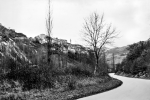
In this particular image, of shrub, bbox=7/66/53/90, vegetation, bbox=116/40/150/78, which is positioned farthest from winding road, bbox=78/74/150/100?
vegetation, bbox=116/40/150/78

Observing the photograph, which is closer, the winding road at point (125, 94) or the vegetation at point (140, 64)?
the winding road at point (125, 94)

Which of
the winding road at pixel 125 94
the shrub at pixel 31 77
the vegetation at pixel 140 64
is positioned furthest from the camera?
the vegetation at pixel 140 64

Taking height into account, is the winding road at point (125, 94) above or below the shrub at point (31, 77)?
below

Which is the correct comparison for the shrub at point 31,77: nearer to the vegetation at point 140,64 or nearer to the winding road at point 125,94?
the winding road at point 125,94

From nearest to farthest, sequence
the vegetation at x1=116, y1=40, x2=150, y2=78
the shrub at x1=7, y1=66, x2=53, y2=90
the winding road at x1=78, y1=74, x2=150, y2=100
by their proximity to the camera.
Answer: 1. the winding road at x1=78, y1=74, x2=150, y2=100
2. the shrub at x1=7, y1=66, x2=53, y2=90
3. the vegetation at x1=116, y1=40, x2=150, y2=78

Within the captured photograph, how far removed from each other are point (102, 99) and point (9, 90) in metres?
5.18

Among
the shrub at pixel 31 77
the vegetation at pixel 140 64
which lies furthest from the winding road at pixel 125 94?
the vegetation at pixel 140 64

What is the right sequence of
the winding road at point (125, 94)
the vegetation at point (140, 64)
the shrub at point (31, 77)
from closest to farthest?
the winding road at point (125, 94)
the shrub at point (31, 77)
the vegetation at point (140, 64)

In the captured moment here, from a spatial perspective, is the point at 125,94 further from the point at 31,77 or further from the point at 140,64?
the point at 140,64

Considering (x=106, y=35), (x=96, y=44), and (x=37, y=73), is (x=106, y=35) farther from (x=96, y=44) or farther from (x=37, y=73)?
(x=37, y=73)

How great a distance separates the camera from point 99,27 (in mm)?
23719

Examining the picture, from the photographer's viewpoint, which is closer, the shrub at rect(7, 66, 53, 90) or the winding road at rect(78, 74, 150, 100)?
the winding road at rect(78, 74, 150, 100)

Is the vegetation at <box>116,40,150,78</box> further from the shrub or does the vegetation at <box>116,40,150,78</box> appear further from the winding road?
the shrub

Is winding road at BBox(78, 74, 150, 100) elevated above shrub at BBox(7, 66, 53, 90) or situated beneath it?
situated beneath
